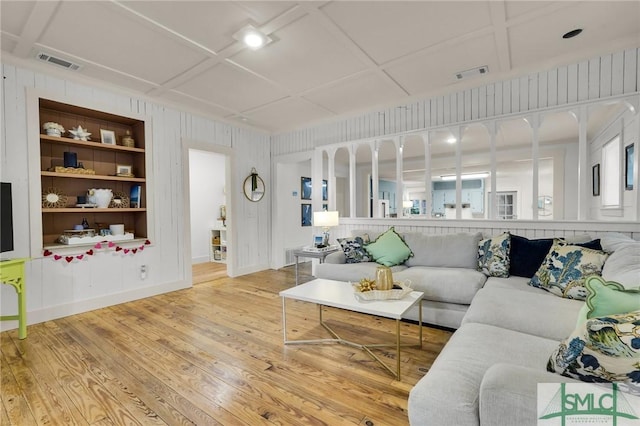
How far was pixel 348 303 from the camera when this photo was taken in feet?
7.02

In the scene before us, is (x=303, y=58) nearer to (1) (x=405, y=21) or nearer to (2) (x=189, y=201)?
(1) (x=405, y=21)

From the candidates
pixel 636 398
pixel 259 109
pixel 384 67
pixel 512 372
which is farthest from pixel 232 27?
pixel 636 398

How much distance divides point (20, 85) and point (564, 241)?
5.44 m

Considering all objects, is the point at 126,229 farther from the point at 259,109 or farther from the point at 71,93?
the point at 259,109

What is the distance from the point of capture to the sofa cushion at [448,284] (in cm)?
258

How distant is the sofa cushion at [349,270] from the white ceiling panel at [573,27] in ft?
8.06

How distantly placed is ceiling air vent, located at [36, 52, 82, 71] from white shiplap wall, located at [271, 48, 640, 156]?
3.31 metres

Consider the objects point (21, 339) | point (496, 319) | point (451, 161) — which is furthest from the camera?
point (451, 161)

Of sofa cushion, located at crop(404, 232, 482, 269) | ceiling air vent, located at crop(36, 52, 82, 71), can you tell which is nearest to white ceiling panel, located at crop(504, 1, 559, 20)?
sofa cushion, located at crop(404, 232, 482, 269)

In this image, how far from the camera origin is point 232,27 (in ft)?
7.80

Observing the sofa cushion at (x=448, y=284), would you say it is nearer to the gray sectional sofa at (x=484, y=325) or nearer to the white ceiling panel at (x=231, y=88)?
the gray sectional sofa at (x=484, y=325)

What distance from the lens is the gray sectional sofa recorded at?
98 cm

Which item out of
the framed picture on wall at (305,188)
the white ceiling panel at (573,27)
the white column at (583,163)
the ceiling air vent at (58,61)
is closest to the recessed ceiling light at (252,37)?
the ceiling air vent at (58,61)

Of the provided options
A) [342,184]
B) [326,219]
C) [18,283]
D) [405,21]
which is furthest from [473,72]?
[342,184]
